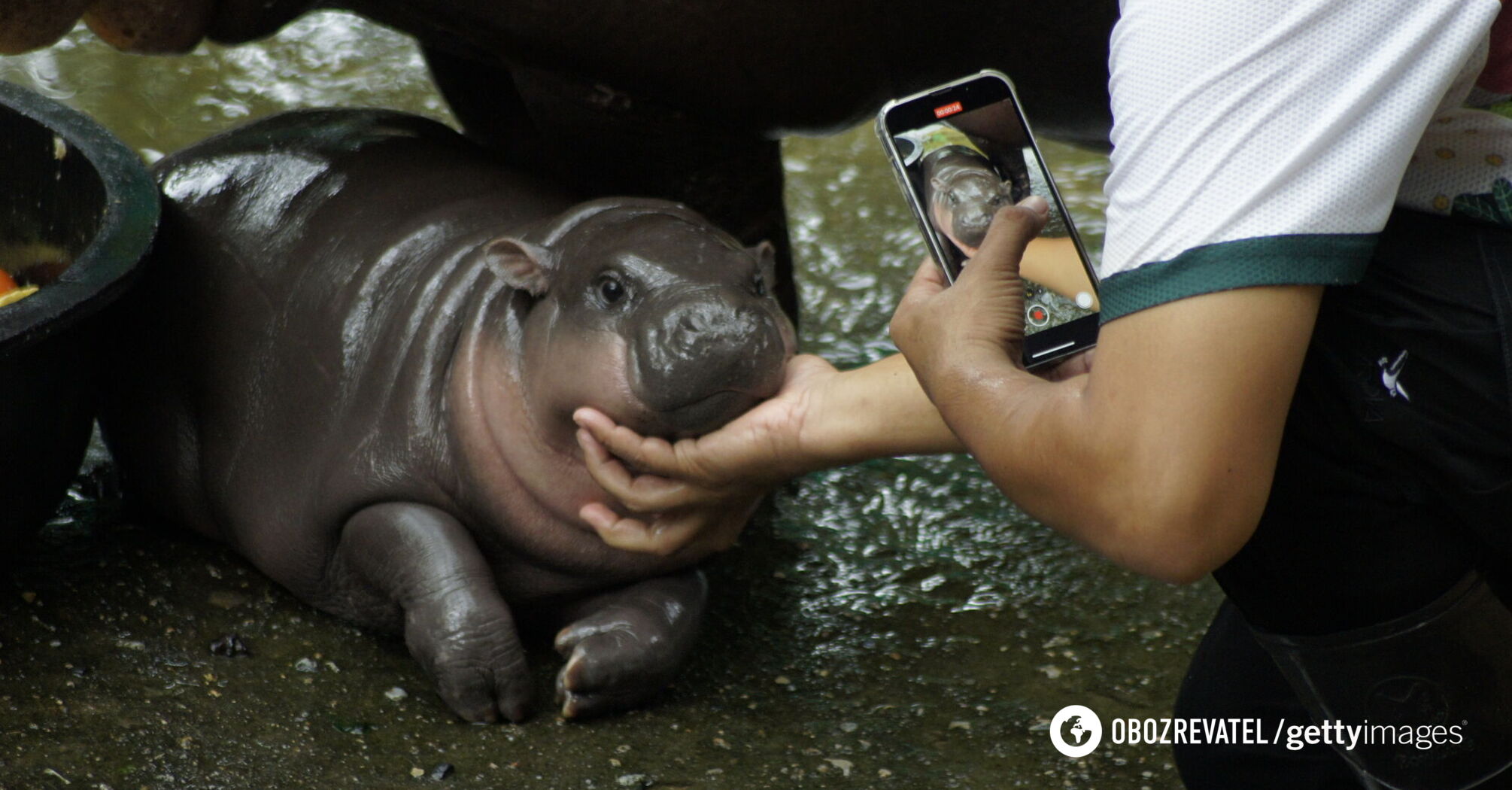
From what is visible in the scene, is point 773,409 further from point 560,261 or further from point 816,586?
point 816,586

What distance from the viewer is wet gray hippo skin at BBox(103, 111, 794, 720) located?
2357 mm

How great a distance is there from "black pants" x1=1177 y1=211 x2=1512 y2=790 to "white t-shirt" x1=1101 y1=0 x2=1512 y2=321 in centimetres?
26

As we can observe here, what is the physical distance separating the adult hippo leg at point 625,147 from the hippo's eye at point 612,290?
0.48 m

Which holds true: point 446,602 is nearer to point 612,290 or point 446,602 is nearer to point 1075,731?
point 612,290

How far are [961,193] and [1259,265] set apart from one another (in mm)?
603

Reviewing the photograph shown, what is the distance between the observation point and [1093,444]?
4.77 ft

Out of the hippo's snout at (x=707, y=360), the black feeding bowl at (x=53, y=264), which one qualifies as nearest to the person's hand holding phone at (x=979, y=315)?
the hippo's snout at (x=707, y=360)

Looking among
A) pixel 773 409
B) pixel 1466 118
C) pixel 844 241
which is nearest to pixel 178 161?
pixel 773 409

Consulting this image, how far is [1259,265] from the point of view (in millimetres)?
1335

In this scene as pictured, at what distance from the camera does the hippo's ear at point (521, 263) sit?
2.43 m

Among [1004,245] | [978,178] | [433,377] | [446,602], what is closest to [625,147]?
[433,377]

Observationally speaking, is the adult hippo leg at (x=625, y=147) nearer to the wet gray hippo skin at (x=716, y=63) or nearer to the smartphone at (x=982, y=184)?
the wet gray hippo skin at (x=716, y=63)

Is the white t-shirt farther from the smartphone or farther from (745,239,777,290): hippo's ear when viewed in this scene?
(745,239,777,290): hippo's ear

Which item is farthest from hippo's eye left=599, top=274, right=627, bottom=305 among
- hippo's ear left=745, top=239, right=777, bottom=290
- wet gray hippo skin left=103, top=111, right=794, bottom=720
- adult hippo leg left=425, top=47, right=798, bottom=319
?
adult hippo leg left=425, top=47, right=798, bottom=319
